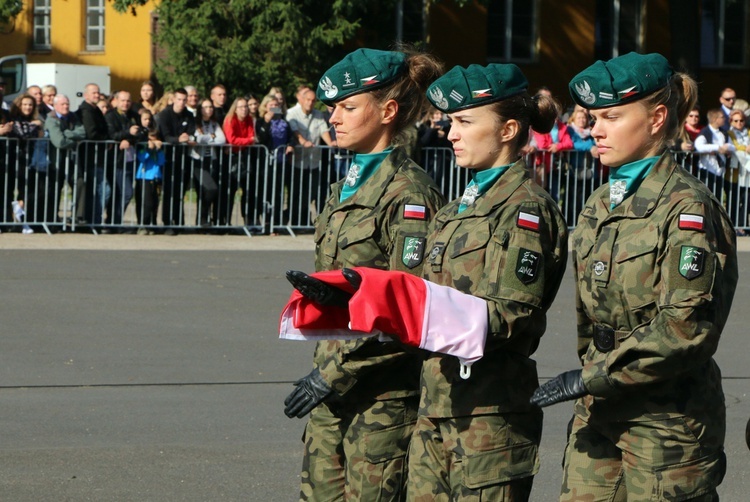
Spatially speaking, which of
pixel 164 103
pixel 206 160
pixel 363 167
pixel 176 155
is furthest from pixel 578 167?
pixel 363 167

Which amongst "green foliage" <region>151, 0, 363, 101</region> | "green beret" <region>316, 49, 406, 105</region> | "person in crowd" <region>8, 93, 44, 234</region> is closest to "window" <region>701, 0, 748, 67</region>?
"green foliage" <region>151, 0, 363, 101</region>

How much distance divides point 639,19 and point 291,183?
23277mm

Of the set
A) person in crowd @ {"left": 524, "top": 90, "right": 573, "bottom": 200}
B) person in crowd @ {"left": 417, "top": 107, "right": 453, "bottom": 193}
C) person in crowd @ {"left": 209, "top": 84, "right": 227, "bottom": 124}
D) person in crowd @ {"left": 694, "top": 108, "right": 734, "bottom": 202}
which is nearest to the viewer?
person in crowd @ {"left": 209, "top": 84, "right": 227, "bottom": 124}

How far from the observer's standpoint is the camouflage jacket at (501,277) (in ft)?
12.6

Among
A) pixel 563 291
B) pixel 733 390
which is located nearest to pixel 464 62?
pixel 563 291

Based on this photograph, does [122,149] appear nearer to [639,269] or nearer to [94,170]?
[94,170]

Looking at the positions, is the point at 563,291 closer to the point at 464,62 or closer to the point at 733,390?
the point at 733,390

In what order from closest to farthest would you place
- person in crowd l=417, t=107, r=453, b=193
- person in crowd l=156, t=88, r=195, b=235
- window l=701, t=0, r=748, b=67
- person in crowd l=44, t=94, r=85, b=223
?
person in crowd l=44, t=94, r=85, b=223, person in crowd l=156, t=88, r=195, b=235, person in crowd l=417, t=107, r=453, b=193, window l=701, t=0, r=748, b=67

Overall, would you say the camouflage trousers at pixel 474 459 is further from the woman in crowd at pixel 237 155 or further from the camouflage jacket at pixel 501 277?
the woman in crowd at pixel 237 155

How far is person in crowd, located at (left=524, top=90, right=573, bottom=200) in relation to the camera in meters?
16.3

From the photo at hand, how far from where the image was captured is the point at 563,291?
40.7 feet

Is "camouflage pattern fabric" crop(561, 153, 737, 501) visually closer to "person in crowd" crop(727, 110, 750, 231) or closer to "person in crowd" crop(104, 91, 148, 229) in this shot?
"person in crowd" crop(104, 91, 148, 229)

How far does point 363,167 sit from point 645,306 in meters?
1.18

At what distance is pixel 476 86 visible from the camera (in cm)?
406
